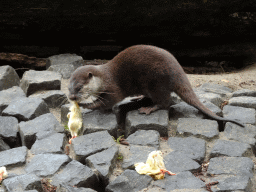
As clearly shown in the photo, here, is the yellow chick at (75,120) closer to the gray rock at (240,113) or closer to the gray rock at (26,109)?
the gray rock at (26,109)

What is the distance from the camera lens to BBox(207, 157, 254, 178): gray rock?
2661 mm

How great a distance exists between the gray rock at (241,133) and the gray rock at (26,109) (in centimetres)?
214

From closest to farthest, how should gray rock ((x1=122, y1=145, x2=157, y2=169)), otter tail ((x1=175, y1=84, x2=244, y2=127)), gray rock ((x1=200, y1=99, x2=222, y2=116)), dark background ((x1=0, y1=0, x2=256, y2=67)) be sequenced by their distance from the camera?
gray rock ((x1=122, y1=145, x2=157, y2=169))
otter tail ((x1=175, y1=84, x2=244, y2=127))
gray rock ((x1=200, y1=99, x2=222, y2=116))
dark background ((x1=0, y1=0, x2=256, y2=67))

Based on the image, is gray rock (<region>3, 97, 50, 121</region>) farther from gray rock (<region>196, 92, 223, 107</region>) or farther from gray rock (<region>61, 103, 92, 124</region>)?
gray rock (<region>196, 92, 223, 107</region>)

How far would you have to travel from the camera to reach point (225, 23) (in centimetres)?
540

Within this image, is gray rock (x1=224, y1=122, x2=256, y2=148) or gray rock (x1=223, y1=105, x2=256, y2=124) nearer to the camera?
gray rock (x1=224, y1=122, x2=256, y2=148)

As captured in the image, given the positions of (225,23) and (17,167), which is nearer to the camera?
(17,167)

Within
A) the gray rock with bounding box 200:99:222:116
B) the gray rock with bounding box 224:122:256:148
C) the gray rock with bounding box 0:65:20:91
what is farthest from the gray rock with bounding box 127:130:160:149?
the gray rock with bounding box 0:65:20:91

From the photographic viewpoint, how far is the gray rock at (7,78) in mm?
4469

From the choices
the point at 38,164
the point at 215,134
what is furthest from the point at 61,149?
the point at 215,134

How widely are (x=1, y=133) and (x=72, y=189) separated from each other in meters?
1.46

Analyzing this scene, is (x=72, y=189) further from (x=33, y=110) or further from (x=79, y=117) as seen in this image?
(x=33, y=110)

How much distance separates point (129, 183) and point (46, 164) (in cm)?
78

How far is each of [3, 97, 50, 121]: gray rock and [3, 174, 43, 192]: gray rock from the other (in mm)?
1232
